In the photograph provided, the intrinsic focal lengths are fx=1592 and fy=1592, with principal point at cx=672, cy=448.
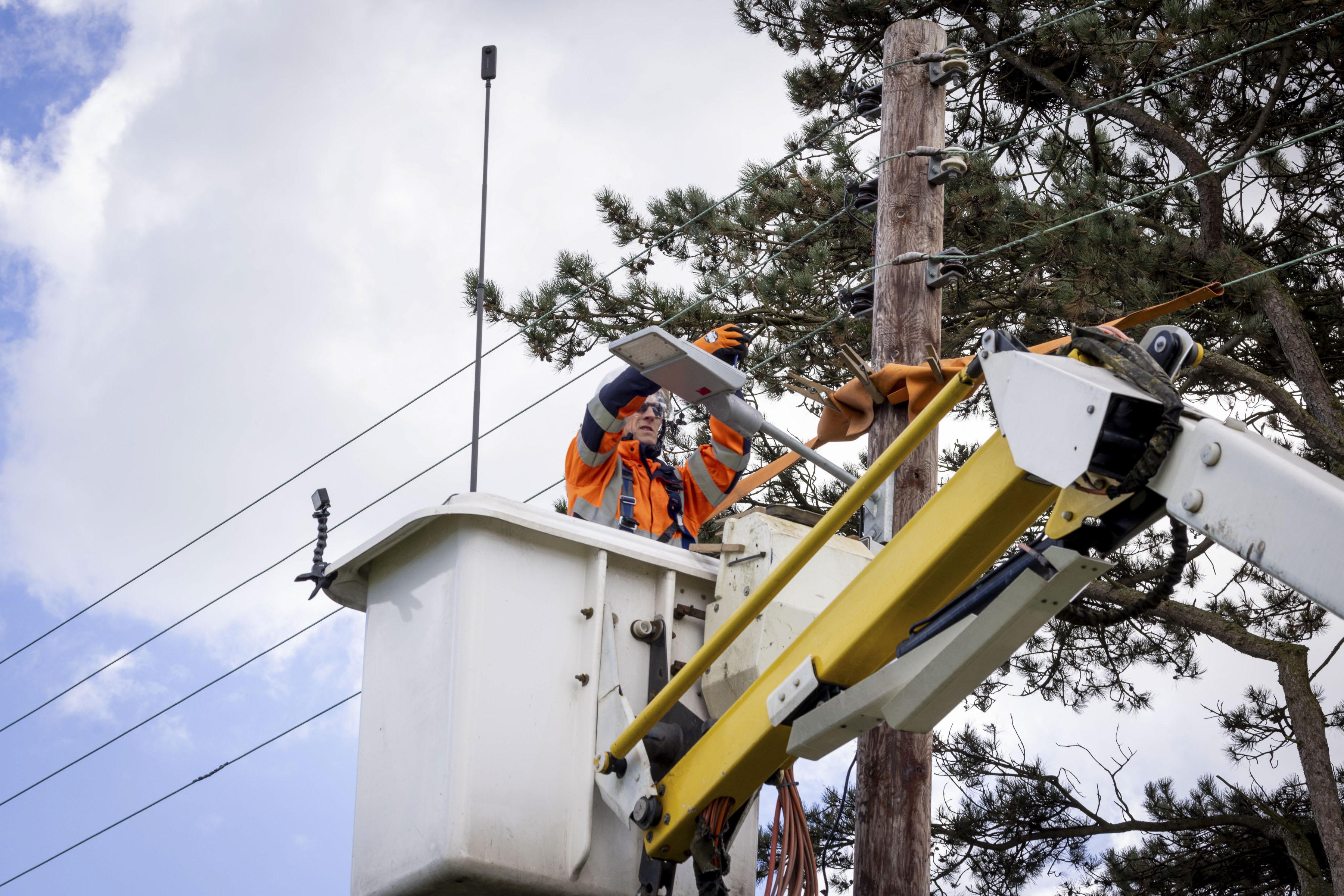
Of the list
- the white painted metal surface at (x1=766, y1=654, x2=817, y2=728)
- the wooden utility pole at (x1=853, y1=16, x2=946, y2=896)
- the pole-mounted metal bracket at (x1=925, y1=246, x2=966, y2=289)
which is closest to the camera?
the white painted metal surface at (x1=766, y1=654, x2=817, y2=728)

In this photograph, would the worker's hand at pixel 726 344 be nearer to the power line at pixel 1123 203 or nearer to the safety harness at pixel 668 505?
the safety harness at pixel 668 505

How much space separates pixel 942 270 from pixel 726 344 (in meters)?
1.07

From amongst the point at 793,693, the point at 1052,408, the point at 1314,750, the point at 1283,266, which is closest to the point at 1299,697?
the point at 1314,750

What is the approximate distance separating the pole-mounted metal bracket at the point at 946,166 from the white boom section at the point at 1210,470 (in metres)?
2.67

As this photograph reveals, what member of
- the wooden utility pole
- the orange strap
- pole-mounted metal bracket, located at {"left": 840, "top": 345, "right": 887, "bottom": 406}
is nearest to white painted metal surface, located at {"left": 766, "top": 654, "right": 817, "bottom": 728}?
the wooden utility pole

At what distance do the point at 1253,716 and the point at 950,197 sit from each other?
3.77 m

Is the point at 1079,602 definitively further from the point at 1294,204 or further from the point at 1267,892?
the point at 1294,204

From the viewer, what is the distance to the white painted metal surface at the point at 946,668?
3.74 m

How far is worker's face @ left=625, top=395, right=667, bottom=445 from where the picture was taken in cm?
687

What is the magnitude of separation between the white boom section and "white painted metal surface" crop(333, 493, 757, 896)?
1679 millimetres

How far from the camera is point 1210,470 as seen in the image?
122 inches

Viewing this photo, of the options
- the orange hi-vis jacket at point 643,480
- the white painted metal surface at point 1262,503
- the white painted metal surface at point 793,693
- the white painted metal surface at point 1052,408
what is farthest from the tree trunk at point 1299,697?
the white painted metal surface at point 1262,503

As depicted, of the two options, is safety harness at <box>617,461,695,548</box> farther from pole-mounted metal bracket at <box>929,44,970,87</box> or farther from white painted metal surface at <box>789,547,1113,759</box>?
white painted metal surface at <box>789,547,1113,759</box>

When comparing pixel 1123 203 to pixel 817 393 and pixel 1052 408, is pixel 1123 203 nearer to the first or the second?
pixel 817 393
